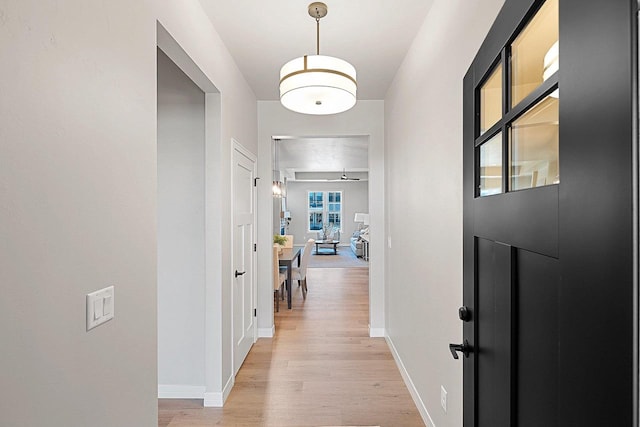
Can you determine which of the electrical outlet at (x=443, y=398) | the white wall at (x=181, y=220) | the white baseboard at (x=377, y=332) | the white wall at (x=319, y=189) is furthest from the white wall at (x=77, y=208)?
the white wall at (x=319, y=189)

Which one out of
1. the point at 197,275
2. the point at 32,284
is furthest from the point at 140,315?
the point at 197,275

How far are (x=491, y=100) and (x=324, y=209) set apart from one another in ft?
43.5

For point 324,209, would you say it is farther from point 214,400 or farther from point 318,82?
point 318,82

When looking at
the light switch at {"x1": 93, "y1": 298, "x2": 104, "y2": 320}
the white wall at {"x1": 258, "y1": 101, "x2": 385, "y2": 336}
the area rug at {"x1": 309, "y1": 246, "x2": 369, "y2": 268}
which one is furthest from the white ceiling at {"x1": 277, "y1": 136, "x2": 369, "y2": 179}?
the light switch at {"x1": 93, "y1": 298, "x2": 104, "y2": 320}

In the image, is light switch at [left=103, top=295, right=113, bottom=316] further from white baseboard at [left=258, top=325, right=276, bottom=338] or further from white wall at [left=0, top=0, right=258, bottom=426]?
white baseboard at [left=258, top=325, right=276, bottom=338]

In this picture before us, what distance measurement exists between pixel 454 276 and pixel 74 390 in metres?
1.64

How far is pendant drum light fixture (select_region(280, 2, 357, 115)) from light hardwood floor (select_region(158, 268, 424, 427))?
205 cm

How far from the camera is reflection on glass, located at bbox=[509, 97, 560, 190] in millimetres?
720

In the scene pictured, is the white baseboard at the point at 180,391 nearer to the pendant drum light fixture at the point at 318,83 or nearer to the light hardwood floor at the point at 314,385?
the light hardwood floor at the point at 314,385

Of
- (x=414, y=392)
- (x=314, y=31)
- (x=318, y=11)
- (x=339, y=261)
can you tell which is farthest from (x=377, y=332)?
(x=339, y=261)

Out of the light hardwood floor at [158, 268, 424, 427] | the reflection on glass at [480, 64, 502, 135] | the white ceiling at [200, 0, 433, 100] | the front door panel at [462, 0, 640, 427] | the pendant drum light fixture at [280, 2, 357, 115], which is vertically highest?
the white ceiling at [200, 0, 433, 100]

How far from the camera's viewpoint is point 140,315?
5.15 feet

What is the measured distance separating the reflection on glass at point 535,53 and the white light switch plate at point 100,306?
1342mm

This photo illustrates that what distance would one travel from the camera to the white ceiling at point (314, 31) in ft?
7.80
